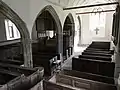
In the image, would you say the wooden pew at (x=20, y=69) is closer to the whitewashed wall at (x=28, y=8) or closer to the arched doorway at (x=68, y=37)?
the whitewashed wall at (x=28, y=8)

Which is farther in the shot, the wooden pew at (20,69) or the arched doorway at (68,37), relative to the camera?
→ the arched doorway at (68,37)

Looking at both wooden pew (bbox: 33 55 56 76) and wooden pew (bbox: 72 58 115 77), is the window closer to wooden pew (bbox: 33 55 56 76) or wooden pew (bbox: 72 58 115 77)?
wooden pew (bbox: 33 55 56 76)

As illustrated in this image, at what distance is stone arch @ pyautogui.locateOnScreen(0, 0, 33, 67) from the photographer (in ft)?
9.32

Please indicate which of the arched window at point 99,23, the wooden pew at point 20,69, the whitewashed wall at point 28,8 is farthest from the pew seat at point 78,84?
the arched window at point 99,23

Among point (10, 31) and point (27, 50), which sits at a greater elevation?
point (10, 31)

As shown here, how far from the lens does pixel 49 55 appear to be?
5.12 m

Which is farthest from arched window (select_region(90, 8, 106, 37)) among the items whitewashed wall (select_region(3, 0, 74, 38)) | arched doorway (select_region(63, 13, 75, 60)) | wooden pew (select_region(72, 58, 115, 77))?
whitewashed wall (select_region(3, 0, 74, 38))

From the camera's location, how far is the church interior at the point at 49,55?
2.57 metres

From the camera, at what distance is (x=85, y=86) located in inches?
108

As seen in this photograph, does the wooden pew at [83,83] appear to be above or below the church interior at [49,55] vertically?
below

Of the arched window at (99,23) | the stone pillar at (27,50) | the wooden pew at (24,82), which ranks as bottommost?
the wooden pew at (24,82)

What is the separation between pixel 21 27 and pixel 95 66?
281 centimetres

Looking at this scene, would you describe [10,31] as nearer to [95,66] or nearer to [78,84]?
[95,66]

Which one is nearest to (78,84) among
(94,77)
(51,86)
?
(94,77)
